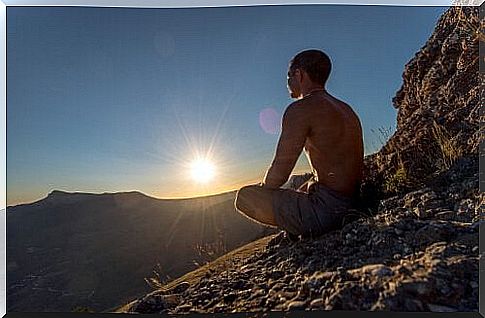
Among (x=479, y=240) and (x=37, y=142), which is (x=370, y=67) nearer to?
(x=479, y=240)

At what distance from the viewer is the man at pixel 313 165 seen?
450cm

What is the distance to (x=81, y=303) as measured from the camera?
490 centimetres

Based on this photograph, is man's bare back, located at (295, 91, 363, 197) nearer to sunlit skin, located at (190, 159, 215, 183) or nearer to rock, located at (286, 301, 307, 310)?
sunlit skin, located at (190, 159, 215, 183)

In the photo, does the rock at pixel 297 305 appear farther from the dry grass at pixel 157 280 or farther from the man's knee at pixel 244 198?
the dry grass at pixel 157 280

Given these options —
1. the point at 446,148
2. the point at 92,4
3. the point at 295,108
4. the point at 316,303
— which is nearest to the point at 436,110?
the point at 446,148

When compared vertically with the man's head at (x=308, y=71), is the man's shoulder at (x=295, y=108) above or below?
below

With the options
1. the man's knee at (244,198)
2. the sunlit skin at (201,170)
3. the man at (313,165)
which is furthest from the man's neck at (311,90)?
the sunlit skin at (201,170)

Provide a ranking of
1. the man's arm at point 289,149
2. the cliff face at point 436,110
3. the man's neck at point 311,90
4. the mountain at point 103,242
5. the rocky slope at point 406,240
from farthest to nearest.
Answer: the mountain at point 103,242 < the cliff face at point 436,110 < the man's neck at point 311,90 < the man's arm at point 289,149 < the rocky slope at point 406,240

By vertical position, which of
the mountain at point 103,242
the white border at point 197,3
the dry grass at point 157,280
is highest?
the white border at point 197,3

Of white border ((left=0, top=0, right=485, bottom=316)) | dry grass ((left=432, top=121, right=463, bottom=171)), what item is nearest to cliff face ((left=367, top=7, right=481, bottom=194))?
dry grass ((left=432, top=121, right=463, bottom=171))

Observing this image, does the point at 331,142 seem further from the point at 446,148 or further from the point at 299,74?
the point at 446,148

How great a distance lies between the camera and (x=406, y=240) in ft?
13.4

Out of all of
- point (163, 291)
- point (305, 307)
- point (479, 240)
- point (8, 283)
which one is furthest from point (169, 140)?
point (479, 240)

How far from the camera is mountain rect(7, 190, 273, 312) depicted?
495 cm
